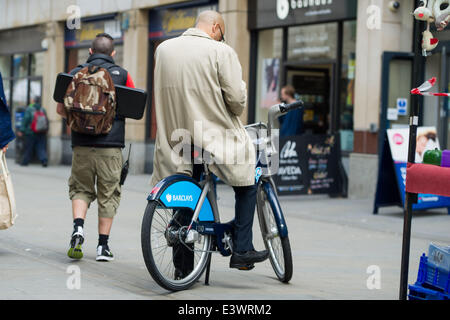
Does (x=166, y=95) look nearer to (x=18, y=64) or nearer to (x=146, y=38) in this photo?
(x=146, y=38)

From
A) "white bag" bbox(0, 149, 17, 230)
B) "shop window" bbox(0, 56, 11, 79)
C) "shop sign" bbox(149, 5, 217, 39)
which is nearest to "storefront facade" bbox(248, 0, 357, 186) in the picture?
"shop sign" bbox(149, 5, 217, 39)

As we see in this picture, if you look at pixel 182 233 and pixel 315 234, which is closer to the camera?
pixel 182 233

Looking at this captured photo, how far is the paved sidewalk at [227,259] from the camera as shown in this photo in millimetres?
5703

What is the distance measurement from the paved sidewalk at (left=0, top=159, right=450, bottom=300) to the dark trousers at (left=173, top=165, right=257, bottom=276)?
0.74 ft

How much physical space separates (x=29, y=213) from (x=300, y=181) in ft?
13.8

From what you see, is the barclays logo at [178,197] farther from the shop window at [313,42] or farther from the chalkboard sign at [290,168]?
the shop window at [313,42]

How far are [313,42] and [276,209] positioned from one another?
31.3 ft

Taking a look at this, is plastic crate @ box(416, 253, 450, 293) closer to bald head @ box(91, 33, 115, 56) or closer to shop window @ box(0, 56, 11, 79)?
bald head @ box(91, 33, 115, 56)

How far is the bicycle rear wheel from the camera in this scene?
536 cm

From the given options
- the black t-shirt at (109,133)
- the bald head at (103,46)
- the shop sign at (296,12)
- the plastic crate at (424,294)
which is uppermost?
the shop sign at (296,12)

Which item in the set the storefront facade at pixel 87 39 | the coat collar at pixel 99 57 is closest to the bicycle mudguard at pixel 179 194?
the coat collar at pixel 99 57

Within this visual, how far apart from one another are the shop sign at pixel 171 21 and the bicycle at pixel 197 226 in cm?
1150

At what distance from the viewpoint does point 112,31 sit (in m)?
20.2
